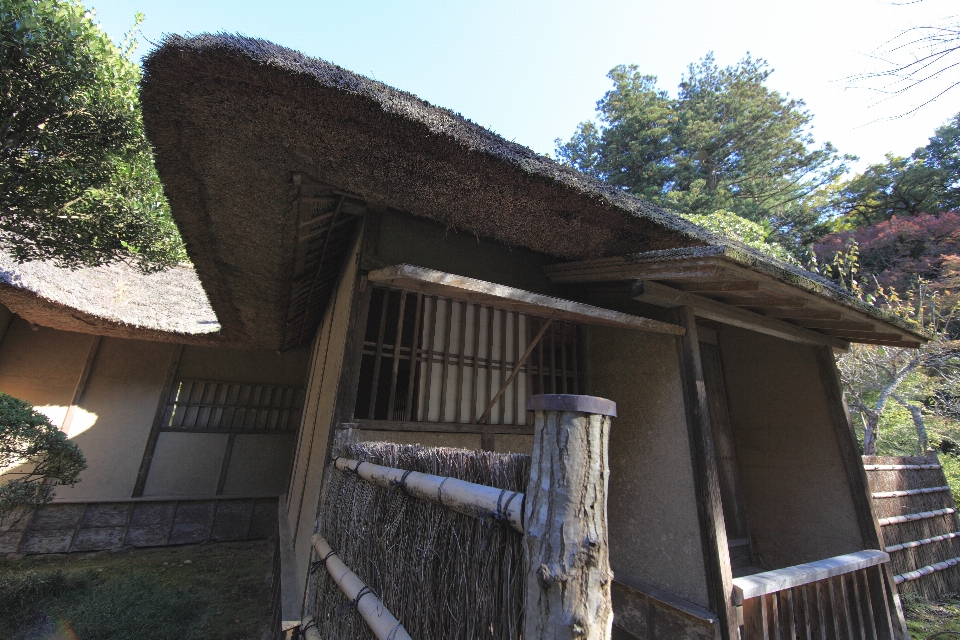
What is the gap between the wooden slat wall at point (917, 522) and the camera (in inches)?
162

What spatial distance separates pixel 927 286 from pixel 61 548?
16515 mm

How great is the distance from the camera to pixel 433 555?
4.30 feet

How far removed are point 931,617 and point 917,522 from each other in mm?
989

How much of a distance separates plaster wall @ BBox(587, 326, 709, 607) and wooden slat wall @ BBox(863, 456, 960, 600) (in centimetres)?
284

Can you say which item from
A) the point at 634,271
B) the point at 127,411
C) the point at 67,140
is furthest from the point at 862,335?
the point at 127,411

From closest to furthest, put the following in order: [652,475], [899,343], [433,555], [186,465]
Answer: [433,555] < [652,475] < [899,343] < [186,465]

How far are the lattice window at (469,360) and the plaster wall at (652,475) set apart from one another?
1.84 feet

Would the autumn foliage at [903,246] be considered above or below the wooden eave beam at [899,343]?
above

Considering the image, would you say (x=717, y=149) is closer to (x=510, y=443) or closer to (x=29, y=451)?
(x=510, y=443)

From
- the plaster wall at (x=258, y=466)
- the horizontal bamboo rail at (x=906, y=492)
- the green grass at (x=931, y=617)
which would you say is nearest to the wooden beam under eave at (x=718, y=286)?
the horizontal bamboo rail at (x=906, y=492)

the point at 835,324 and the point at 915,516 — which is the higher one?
the point at 835,324

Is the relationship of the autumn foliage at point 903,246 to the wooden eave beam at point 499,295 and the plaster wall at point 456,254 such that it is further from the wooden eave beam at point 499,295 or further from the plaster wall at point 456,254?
the wooden eave beam at point 499,295

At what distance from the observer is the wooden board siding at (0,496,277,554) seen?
545cm

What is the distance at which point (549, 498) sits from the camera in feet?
2.79
